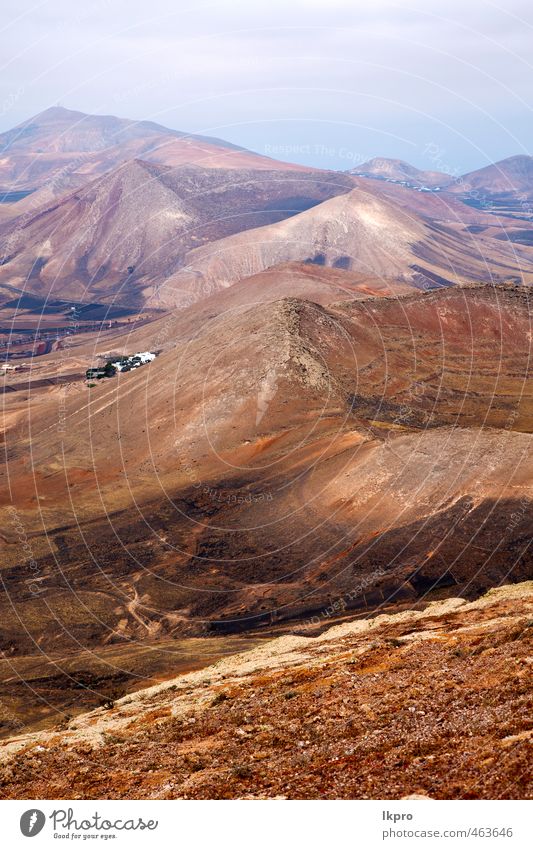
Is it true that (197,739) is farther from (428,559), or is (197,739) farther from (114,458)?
(114,458)

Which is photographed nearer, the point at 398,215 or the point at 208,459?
the point at 208,459

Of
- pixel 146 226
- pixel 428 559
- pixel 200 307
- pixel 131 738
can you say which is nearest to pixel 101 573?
pixel 428 559

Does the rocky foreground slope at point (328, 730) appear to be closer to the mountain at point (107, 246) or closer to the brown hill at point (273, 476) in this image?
the brown hill at point (273, 476)

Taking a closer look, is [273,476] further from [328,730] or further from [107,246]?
[107,246]

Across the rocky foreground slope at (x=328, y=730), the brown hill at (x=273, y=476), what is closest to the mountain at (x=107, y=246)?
the brown hill at (x=273, y=476)

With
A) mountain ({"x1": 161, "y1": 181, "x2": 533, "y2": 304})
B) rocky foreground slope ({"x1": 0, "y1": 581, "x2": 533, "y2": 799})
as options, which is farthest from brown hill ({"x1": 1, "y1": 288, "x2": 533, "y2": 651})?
mountain ({"x1": 161, "y1": 181, "x2": 533, "y2": 304})

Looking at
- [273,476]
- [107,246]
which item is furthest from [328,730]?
[107,246]

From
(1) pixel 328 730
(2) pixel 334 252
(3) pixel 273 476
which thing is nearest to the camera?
(1) pixel 328 730

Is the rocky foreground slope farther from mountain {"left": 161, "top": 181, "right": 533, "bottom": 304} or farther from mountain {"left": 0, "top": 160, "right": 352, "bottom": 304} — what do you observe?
mountain {"left": 0, "top": 160, "right": 352, "bottom": 304}
